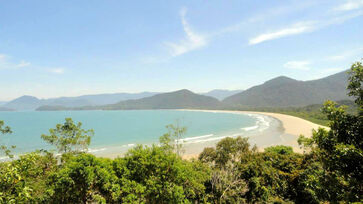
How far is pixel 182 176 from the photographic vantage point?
27.0 feet

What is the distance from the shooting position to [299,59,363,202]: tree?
15.4 ft

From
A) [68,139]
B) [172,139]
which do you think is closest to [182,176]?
[68,139]

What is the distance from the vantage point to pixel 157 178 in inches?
307

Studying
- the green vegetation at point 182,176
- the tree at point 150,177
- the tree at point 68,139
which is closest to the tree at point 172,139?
the green vegetation at point 182,176

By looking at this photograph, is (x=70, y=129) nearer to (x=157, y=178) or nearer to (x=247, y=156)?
(x=157, y=178)

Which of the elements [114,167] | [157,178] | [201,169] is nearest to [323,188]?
[157,178]

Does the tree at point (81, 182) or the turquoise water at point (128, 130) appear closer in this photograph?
the tree at point (81, 182)

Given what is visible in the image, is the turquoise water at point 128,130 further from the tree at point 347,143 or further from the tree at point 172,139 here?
the tree at point 347,143

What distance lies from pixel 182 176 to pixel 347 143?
626 centimetres

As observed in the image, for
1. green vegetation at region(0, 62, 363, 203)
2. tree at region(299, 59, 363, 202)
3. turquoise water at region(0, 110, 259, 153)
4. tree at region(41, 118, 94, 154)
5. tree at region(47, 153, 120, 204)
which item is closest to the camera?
tree at region(299, 59, 363, 202)

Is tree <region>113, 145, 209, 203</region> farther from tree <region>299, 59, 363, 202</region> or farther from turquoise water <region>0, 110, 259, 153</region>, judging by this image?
turquoise water <region>0, 110, 259, 153</region>

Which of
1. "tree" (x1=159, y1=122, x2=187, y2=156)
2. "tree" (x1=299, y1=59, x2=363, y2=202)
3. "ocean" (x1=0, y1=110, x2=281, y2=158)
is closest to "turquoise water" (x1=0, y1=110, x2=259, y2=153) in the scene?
"ocean" (x1=0, y1=110, x2=281, y2=158)

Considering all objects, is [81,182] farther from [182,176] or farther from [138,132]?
[138,132]

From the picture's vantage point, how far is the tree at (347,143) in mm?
4695
